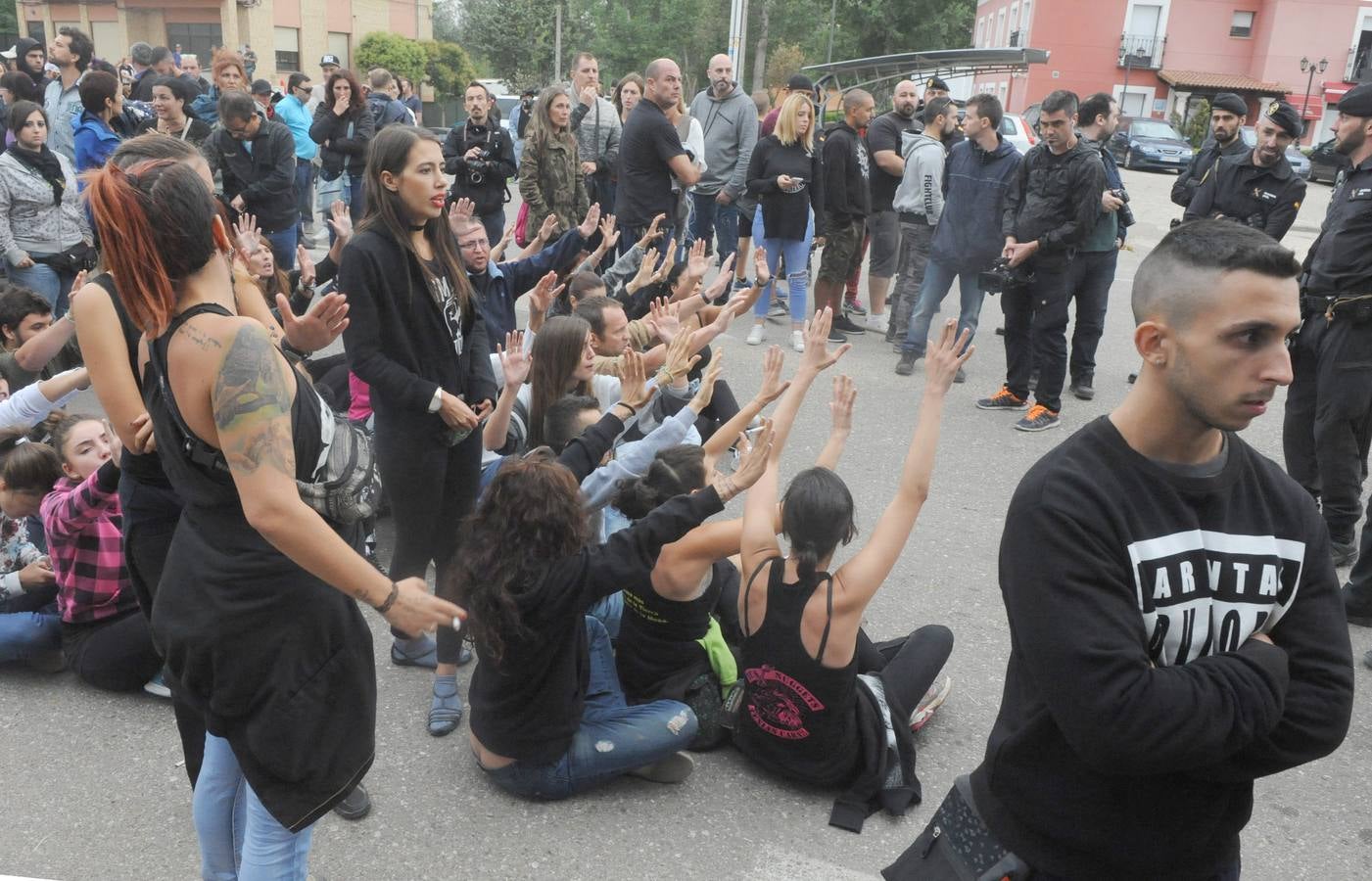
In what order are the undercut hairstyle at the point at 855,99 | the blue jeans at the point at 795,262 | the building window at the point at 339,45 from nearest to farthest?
1. the undercut hairstyle at the point at 855,99
2. the blue jeans at the point at 795,262
3. the building window at the point at 339,45

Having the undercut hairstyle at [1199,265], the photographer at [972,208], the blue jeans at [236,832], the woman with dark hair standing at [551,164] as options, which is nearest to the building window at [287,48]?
the woman with dark hair standing at [551,164]

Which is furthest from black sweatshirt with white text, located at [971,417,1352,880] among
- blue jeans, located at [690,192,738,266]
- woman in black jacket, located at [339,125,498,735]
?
blue jeans, located at [690,192,738,266]

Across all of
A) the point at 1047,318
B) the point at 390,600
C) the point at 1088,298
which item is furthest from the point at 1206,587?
the point at 1088,298

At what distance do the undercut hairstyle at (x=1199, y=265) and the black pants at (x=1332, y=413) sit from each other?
10.7 ft

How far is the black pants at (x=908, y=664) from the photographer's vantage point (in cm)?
331

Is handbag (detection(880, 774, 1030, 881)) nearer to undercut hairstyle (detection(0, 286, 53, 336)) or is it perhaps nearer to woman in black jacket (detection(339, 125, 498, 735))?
woman in black jacket (detection(339, 125, 498, 735))

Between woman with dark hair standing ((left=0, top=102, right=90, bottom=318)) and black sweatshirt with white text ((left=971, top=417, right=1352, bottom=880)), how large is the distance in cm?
615

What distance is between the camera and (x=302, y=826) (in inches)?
85.9

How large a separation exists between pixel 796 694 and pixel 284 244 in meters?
6.41

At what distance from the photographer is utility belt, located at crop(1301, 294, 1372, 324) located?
4309mm

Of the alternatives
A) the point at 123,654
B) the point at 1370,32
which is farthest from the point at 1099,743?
the point at 1370,32

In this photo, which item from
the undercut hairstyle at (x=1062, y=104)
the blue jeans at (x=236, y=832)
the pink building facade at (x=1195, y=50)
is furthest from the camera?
the pink building facade at (x=1195, y=50)

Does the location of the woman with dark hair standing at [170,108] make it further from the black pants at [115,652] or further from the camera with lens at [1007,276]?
the camera with lens at [1007,276]

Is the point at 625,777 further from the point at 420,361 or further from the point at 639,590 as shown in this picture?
the point at 420,361
